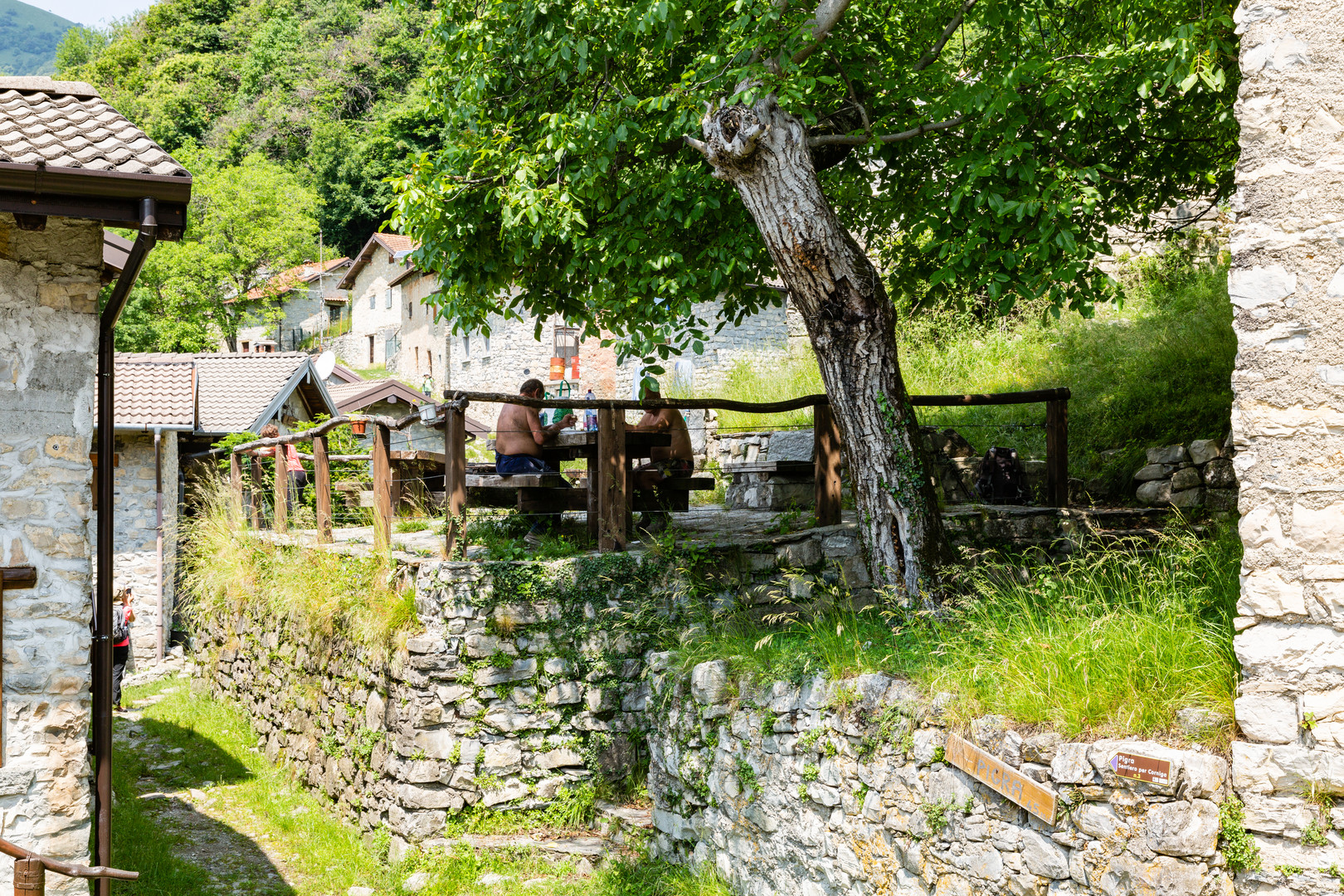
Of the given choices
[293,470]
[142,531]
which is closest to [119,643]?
[293,470]

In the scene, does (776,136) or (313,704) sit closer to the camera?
(776,136)

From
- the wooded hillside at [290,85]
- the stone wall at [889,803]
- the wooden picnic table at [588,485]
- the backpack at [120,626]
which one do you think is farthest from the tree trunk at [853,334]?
the wooded hillside at [290,85]

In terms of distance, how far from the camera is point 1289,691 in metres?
3.44

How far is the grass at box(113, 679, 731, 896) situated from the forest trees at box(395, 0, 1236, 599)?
8.82ft

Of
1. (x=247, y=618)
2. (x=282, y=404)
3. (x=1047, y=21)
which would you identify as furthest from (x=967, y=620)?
(x=282, y=404)

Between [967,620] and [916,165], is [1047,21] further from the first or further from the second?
[967,620]

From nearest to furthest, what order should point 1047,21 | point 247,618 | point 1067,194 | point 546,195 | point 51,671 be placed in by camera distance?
point 51,671, point 1067,194, point 546,195, point 1047,21, point 247,618

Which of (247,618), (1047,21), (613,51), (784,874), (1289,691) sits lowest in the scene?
(784,874)

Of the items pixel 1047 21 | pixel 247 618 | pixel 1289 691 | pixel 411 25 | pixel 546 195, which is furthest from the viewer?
pixel 411 25

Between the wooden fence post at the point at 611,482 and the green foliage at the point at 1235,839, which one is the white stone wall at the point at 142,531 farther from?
the green foliage at the point at 1235,839

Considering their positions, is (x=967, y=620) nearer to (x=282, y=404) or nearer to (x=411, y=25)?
(x=282, y=404)

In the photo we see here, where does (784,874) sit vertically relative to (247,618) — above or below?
below

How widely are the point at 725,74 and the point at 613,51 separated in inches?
47.4

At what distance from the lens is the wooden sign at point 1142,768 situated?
143 inches
